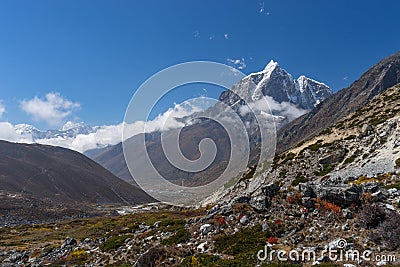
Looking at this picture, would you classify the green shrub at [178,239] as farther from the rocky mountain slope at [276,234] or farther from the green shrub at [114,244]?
the green shrub at [114,244]

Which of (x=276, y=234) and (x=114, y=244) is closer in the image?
(x=276, y=234)

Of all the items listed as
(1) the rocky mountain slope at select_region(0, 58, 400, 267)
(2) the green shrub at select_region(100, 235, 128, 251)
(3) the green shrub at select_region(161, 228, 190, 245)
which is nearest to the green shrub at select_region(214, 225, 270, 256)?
(1) the rocky mountain slope at select_region(0, 58, 400, 267)

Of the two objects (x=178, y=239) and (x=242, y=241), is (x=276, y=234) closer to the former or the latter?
(x=242, y=241)

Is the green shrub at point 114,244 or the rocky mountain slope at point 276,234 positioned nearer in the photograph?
the rocky mountain slope at point 276,234

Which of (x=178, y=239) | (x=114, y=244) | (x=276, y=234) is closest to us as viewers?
(x=276, y=234)

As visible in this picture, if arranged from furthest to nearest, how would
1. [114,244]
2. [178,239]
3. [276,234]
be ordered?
[114,244] → [178,239] → [276,234]

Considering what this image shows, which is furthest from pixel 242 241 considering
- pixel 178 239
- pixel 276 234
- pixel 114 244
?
pixel 114 244

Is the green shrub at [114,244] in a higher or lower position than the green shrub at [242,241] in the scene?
lower

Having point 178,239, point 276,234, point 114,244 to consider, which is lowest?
point 114,244

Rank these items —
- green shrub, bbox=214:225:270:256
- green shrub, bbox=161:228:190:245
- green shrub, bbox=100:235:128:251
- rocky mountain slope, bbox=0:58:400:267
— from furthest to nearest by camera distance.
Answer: green shrub, bbox=100:235:128:251 < green shrub, bbox=161:228:190:245 < green shrub, bbox=214:225:270:256 < rocky mountain slope, bbox=0:58:400:267

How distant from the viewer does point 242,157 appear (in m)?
22.2

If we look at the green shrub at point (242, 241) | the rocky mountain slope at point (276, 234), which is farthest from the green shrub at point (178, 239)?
the green shrub at point (242, 241)

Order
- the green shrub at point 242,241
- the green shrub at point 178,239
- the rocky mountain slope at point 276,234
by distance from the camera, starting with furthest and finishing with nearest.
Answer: the green shrub at point 178,239 → the green shrub at point 242,241 → the rocky mountain slope at point 276,234

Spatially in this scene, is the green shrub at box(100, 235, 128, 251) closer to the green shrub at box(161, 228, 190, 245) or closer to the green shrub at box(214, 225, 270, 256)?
the green shrub at box(161, 228, 190, 245)
